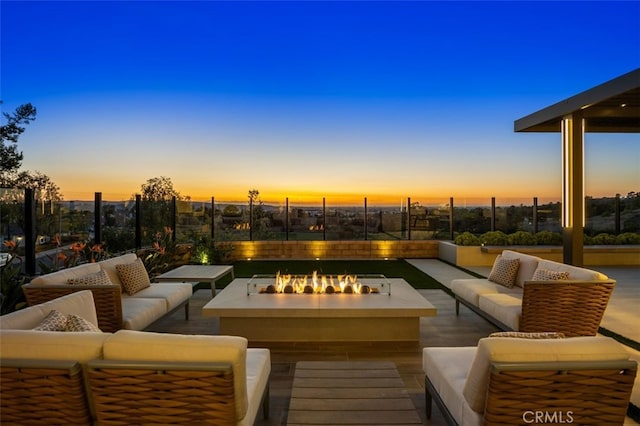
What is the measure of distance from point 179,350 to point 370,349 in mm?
2746

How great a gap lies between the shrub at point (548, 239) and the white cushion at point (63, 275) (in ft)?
35.2

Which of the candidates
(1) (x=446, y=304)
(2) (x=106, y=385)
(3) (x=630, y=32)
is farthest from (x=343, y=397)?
(3) (x=630, y=32)

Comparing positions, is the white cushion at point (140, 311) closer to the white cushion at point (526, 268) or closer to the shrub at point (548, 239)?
the white cushion at point (526, 268)

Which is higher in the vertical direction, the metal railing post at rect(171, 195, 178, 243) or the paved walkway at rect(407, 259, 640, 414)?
the metal railing post at rect(171, 195, 178, 243)

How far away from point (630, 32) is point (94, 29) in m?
10.9

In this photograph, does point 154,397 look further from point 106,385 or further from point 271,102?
point 271,102

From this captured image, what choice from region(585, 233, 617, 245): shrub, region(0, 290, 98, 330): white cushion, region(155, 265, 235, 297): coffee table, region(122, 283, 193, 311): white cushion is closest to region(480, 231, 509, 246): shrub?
region(585, 233, 617, 245): shrub

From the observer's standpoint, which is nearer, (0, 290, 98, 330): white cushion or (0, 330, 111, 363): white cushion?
(0, 330, 111, 363): white cushion

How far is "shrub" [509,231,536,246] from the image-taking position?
1062 cm

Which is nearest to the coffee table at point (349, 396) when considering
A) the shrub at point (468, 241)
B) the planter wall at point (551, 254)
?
the planter wall at point (551, 254)

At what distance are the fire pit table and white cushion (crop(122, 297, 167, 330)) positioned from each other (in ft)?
1.92

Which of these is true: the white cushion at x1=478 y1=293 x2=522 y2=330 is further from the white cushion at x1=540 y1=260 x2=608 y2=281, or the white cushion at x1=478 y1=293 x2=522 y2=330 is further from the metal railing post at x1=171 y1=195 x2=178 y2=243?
the metal railing post at x1=171 y1=195 x2=178 y2=243

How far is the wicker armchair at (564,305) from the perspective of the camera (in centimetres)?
380

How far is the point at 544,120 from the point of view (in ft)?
23.0
